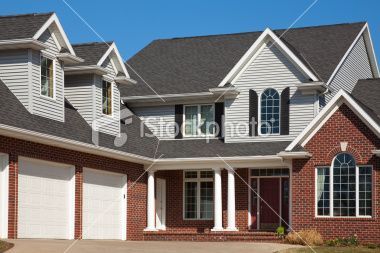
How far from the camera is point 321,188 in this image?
2905 cm

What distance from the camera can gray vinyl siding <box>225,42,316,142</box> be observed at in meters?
32.9

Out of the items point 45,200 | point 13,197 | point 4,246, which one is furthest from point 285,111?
point 4,246

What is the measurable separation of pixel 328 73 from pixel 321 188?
680cm

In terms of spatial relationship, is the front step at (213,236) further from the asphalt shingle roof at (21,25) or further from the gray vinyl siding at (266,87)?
the asphalt shingle roof at (21,25)

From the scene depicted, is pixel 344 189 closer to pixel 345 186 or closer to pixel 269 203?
pixel 345 186

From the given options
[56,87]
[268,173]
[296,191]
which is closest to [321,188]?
[296,191]

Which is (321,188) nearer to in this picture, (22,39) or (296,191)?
(296,191)

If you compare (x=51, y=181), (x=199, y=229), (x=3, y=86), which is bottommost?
(x=199, y=229)

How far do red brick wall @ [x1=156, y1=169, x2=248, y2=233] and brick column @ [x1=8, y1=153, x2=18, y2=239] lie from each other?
36.8ft

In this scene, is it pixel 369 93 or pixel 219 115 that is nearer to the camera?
pixel 219 115

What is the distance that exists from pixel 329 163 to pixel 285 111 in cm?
478

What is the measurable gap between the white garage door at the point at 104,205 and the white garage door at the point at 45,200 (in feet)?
3.93

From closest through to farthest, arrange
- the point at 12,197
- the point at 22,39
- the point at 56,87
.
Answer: the point at 12,197, the point at 22,39, the point at 56,87

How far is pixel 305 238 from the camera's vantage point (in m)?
27.9
